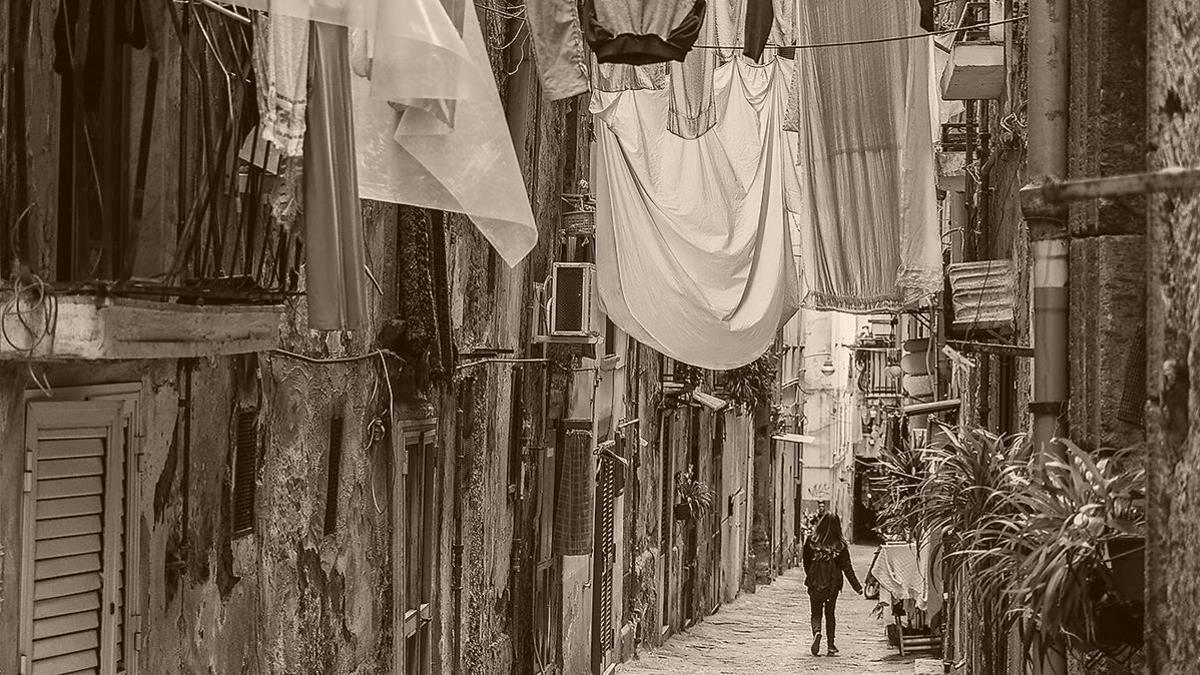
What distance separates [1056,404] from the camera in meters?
7.81

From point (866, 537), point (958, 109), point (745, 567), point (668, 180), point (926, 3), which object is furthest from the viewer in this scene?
point (866, 537)

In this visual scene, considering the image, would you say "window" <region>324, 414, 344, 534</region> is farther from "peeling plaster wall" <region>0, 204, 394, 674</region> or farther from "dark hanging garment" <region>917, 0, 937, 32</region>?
"dark hanging garment" <region>917, 0, 937, 32</region>

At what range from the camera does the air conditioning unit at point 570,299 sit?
14500 mm

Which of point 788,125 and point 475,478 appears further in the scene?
point 788,125

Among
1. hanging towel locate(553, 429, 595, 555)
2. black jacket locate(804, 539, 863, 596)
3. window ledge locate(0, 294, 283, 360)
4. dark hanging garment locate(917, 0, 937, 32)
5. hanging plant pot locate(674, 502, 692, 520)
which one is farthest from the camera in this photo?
hanging plant pot locate(674, 502, 692, 520)

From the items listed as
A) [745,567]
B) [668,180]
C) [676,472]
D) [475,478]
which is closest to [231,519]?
[475,478]

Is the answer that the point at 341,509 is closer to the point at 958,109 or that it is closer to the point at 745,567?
the point at 958,109

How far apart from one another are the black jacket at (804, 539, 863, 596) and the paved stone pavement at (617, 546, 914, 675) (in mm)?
911

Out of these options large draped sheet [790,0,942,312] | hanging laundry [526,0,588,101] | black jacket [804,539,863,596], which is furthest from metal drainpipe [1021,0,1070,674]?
black jacket [804,539,863,596]

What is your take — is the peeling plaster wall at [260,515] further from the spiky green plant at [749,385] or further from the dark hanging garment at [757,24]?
the spiky green plant at [749,385]

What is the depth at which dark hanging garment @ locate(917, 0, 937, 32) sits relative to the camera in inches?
432

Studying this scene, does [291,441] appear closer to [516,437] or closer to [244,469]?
[244,469]

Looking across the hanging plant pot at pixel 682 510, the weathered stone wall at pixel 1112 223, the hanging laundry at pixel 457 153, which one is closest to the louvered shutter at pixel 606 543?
the hanging plant pot at pixel 682 510

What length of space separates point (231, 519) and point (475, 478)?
4954 millimetres
